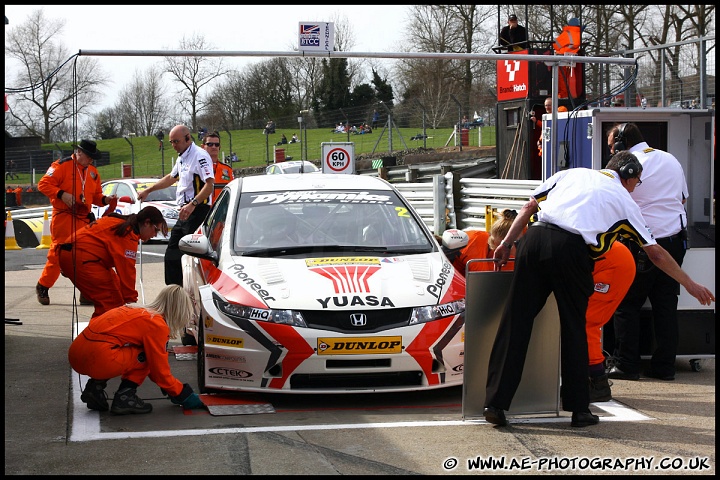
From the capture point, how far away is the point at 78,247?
7996 mm

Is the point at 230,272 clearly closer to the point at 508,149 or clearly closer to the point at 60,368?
the point at 60,368

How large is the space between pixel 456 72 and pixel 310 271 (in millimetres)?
36032

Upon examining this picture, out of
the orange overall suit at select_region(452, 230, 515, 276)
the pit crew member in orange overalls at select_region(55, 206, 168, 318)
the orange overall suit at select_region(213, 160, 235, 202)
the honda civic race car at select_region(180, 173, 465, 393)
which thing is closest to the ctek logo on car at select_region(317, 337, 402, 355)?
the honda civic race car at select_region(180, 173, 465, 393)

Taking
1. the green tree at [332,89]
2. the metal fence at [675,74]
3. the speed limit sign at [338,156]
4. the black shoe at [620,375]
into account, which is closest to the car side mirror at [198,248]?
the black shoe at [620,375]

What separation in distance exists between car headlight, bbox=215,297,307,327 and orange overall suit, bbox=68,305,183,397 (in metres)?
0.49

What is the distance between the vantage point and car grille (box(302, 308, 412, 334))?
617cm

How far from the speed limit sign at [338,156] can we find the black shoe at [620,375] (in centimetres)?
892

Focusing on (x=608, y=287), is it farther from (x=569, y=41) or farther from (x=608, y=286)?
(x=569, y=41)

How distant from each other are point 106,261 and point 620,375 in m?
4.33

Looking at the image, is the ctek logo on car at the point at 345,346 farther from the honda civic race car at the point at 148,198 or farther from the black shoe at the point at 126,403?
the honda civic race car at the point at 148,198

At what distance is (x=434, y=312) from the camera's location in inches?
251

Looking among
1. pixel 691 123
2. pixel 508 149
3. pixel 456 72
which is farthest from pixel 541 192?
pixel 456 72

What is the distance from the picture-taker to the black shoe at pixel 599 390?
635cm

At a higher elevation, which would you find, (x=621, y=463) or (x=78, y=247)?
(x=78, y=247)
